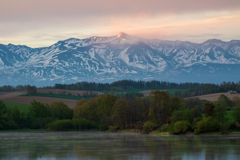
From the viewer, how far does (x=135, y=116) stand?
414 feet

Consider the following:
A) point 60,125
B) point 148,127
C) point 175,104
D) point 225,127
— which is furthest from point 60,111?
point 225,127

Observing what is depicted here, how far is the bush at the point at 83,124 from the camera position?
5354 inches

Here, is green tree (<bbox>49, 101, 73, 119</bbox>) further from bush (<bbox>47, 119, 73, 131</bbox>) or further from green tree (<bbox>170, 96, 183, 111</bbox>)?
green tree (<bbox>170, 96, 183, 111</bbox>)

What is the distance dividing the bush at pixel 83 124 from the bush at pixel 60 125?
2089 millimetres

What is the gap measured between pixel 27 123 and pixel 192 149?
330 ft

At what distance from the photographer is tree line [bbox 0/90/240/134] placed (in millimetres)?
99500

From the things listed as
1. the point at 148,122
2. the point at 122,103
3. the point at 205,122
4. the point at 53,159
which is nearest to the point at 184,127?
the point at 205,122

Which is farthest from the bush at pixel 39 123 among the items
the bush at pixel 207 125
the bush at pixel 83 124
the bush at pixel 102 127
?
the bush at pixel 207 125

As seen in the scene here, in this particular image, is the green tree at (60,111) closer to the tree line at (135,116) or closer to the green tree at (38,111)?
the tree line at (135,116)

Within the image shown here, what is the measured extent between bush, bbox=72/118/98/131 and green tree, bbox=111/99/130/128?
42.1 feet

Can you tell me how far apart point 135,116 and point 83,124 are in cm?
2397

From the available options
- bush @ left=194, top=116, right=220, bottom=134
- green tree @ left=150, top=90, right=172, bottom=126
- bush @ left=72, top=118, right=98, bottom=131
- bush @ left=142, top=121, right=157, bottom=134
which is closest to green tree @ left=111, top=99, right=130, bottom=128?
bush @ left=72, top=118, right=98, bottom=131

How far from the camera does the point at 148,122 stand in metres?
113

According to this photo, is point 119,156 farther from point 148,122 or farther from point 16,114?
point 16,114
